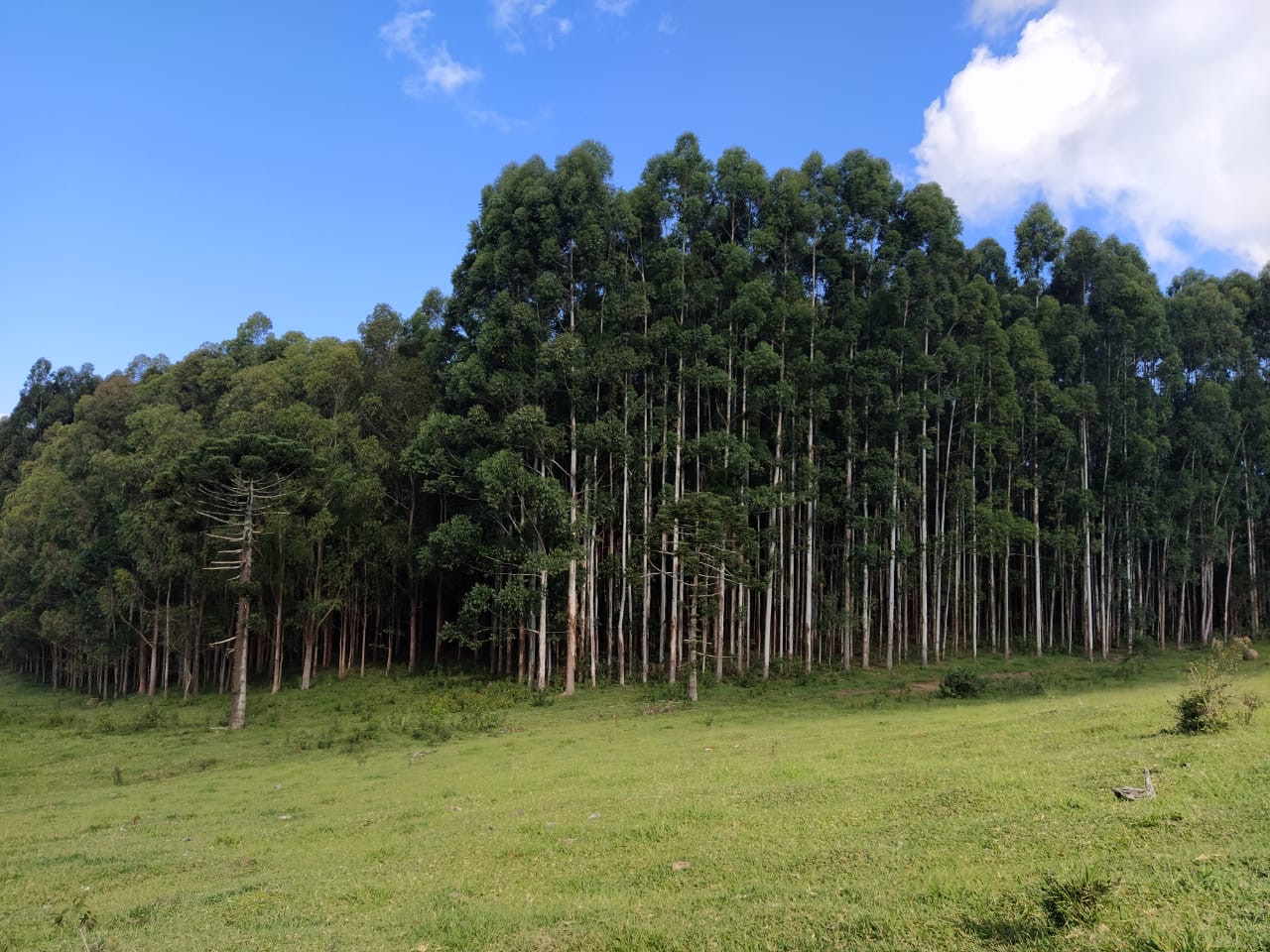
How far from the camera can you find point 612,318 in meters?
29.0

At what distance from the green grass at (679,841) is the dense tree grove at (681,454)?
30.1 ft

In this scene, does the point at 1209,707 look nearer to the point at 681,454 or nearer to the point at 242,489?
the point at 681,454

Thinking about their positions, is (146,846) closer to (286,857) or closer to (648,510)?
(286,857)

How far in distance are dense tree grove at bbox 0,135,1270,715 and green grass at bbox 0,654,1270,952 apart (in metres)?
9.17

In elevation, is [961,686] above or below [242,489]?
below

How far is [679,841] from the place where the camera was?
26.8ft

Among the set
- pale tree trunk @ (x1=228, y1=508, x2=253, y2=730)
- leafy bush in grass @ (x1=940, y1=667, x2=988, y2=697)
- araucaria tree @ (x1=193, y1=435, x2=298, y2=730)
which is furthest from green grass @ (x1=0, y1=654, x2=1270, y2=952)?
araucaria tree @ (x1=193, y1=435, x2=298, y2=730)

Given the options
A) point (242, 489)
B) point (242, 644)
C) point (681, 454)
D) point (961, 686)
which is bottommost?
point (961, 686)

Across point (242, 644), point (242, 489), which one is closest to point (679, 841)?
point (242, 644)

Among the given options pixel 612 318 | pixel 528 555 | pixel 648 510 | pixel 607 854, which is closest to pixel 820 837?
pixel 607 854

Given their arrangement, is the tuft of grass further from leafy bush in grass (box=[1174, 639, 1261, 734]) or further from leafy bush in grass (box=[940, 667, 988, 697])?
leafy bush in grass (box=[940, 667, 988, 697])

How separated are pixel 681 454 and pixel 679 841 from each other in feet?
71.0

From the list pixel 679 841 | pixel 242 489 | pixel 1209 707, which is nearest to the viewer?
pixel 679 841

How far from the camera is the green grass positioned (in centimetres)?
520
